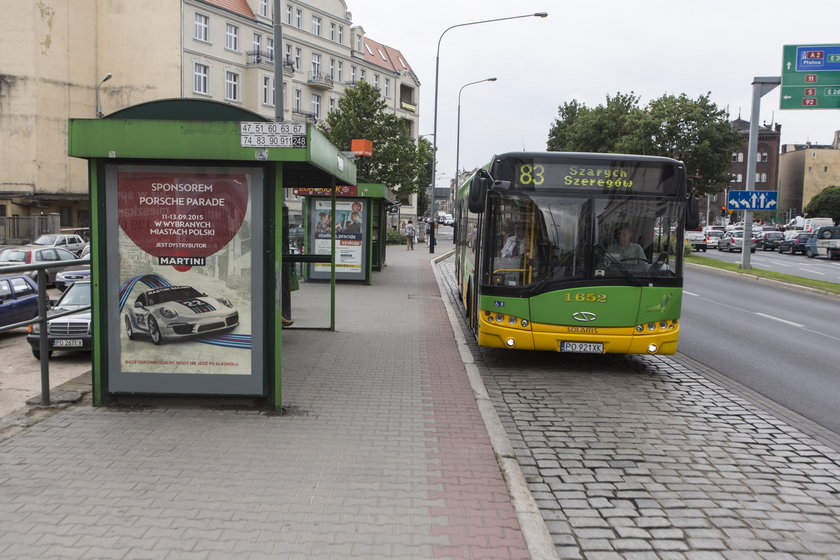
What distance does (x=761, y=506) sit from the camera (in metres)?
5.09

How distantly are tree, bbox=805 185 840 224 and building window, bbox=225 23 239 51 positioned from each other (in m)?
68.1

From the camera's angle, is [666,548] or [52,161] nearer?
[666,548]

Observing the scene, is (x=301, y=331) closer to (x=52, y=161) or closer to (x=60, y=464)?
(x=60, y=464)

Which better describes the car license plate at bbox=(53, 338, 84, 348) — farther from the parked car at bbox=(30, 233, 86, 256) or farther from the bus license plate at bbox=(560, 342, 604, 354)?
the parked car at bbox=(30, 233, 86, 256)

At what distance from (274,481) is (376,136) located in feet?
133

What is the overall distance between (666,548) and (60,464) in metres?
4.07

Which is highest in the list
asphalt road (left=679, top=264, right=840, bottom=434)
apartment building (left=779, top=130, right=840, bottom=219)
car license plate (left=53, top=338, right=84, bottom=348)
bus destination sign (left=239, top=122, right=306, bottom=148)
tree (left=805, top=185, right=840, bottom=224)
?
apartment building (left=779, top=130, right=840, bottom=219)

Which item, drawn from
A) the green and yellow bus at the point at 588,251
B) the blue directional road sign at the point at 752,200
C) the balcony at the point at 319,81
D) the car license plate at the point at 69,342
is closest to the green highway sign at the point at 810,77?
the blue directional road sign at the point at 752,200

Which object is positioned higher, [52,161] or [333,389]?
[52,161]

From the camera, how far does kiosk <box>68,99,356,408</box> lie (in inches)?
256

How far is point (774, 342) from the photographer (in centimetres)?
1262

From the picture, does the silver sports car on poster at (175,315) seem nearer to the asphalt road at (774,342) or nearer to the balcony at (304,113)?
the asphalt road at (774,342)

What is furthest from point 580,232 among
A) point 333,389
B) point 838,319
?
point 838,319

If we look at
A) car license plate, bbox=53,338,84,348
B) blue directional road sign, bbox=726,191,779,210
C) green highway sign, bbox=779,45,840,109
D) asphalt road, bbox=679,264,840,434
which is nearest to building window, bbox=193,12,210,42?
blue directional road sign, bbox=726,191,779,210
